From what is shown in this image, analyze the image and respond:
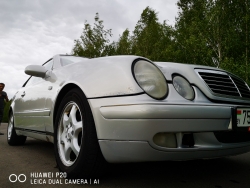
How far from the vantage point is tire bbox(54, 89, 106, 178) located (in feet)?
5.80

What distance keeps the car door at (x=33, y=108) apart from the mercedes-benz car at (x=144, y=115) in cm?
50

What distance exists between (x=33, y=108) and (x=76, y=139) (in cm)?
113

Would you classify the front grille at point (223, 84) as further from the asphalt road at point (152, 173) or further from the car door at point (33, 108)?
the car door at point (33, 108)

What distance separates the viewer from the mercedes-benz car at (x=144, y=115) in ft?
5.29

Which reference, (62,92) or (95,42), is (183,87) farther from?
(95,42)

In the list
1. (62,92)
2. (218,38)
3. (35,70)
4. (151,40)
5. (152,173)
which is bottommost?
(152,173)

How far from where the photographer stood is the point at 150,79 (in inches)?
69.4

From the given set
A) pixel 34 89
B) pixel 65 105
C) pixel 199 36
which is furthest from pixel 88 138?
pixel 199 36

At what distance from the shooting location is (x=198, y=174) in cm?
220

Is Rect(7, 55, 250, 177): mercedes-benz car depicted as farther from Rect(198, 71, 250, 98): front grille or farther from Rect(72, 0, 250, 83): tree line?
Rect(72, 0, 250, 83): tree line

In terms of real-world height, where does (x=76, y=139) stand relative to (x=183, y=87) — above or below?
below

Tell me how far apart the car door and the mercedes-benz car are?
1.63 feet

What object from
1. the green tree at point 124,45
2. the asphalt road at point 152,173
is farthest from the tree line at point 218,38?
the asphalt road at point 152,173

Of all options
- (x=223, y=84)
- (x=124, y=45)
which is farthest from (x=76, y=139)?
(x=124, y=45)
